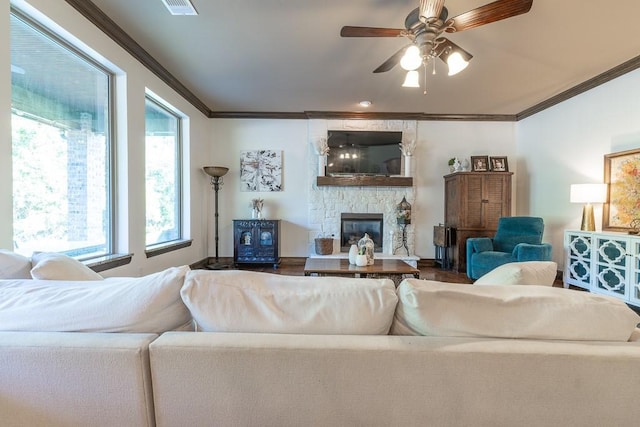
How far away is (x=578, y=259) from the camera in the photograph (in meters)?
3.76

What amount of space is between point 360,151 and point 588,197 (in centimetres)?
309

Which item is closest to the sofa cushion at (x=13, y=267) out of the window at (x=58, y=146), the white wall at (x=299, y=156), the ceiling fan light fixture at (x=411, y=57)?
the window at (x=58, y=146)

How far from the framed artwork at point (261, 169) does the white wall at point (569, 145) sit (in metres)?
4.15

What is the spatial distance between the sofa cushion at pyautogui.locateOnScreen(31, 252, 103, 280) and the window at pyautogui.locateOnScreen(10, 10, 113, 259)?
1029mm

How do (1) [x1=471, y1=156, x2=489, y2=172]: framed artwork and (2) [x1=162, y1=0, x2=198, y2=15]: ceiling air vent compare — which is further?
(1) [x1=471, y1=156, x2=489, y2=172]: framed artwork

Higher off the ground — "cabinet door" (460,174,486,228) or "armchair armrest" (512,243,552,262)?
"cabinet door" (460,174,486,228)

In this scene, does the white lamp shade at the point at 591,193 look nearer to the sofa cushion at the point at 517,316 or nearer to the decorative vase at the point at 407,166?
the decorative vase at the point at 407,166

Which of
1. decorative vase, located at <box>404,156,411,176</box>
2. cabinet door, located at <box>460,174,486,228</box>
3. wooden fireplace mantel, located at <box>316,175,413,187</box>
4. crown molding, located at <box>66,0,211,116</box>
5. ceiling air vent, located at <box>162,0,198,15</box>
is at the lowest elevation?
cabinet door, located at <box>460,174,486,228</box>

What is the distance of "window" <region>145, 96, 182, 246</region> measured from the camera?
Result: 12.3 feet

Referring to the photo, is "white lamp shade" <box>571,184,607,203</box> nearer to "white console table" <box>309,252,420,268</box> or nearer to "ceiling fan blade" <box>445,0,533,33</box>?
"white console table" <box>309,252,420,268</box>

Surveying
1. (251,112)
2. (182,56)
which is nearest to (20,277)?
(182,56)

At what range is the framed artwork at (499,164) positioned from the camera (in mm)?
5160

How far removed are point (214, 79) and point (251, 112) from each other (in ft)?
4.55

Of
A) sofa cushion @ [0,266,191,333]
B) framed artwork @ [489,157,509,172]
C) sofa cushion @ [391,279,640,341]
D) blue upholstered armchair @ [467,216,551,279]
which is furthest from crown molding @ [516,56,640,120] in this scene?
sofa cushion @ [0,266,191,333]
